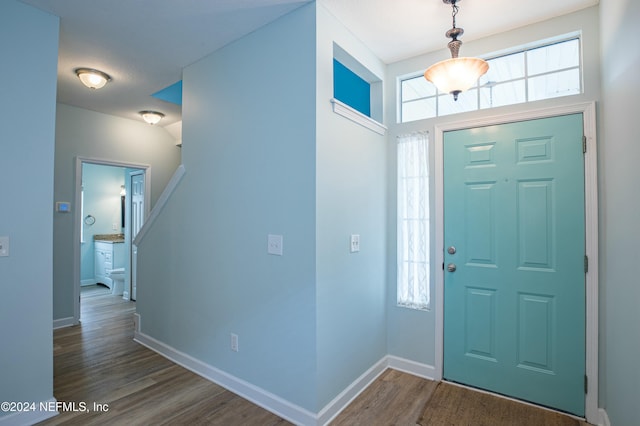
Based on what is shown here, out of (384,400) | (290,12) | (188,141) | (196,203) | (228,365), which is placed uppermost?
(290,12)

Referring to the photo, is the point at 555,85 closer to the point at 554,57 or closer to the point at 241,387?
the point at 554,57

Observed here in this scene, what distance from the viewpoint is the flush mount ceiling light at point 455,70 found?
6.08 ft

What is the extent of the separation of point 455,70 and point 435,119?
0.75m

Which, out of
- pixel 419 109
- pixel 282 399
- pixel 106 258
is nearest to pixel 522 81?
pixel 419 109

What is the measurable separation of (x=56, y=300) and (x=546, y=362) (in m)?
5.11

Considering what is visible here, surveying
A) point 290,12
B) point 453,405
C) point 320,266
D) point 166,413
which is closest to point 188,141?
point 290,12

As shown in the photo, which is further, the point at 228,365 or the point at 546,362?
the point at 228,365

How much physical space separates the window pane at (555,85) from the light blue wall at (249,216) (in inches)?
64.8

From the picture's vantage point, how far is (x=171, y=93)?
3.56 m

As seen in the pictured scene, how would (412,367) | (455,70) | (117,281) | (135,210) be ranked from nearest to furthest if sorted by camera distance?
(455,70), (412,367), (135,210), (117,281)

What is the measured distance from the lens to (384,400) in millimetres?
2281

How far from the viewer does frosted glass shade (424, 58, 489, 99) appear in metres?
1.85

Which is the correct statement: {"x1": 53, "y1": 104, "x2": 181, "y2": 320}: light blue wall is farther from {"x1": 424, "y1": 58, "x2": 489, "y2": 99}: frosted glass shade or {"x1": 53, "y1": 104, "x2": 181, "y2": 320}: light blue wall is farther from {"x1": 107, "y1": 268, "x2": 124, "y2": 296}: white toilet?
{"x1": 424, "y1": 58, "x2": 489, "y2": 99}: frosted glass shade

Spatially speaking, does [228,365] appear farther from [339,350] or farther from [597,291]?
[597,291]
